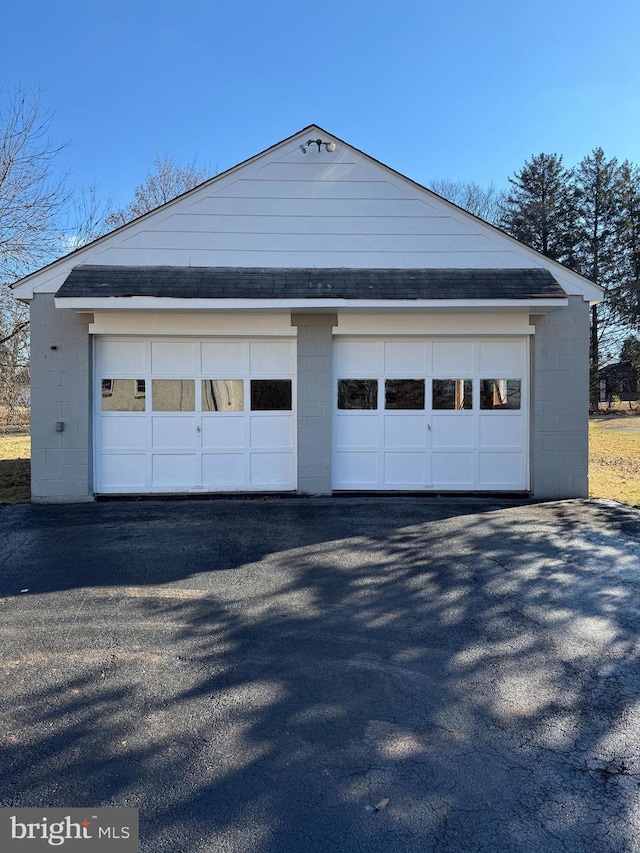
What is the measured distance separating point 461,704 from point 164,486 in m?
6.64

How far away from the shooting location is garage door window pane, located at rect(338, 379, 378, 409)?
8.74 metres

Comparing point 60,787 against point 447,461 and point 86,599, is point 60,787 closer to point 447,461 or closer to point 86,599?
point 86,599

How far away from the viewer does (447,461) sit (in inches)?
347

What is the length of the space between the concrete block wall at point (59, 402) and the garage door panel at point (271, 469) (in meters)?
2.63

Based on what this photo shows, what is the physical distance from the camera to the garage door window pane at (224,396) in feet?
28.4

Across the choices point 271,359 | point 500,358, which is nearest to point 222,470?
point 271,359

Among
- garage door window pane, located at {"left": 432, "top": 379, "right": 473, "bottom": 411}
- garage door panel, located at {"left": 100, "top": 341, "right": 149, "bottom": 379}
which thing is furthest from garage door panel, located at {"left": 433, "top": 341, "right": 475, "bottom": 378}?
garage door panel, located at {"left": 100, "top": 341, "right": 149, "bottom": 379}

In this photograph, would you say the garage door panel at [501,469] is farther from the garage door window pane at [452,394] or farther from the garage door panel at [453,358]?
the garage door panel at [453,358]

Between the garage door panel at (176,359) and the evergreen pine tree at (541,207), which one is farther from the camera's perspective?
the evergreen pine tree at (541,207)

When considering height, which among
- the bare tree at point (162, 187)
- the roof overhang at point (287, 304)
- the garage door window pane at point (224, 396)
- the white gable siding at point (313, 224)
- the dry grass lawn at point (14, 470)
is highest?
the bare tree at point (162, 187)

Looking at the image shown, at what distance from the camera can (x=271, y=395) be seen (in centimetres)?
873

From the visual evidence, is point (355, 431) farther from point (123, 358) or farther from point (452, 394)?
point (123, 358)

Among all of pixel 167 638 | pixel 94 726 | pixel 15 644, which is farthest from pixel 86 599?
pixel 94 726

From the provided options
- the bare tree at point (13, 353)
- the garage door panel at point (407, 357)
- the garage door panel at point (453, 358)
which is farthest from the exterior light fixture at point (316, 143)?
the bare tree at point (13, 353)
